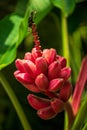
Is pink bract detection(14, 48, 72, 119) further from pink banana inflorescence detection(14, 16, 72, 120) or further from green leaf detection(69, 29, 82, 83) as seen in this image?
green leaf detection(69, 29, 82, 83)

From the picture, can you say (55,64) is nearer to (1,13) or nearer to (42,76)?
(42,76)

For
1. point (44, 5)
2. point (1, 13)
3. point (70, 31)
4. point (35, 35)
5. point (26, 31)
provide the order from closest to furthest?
1. point (35, 35)
2. point (26, 31)
3. point (44, 5)
4. point (70, 31)
5. point (1, 13)

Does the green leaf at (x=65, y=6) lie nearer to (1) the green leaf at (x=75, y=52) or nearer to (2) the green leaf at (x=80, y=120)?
(2) the green leaf at (x=80, y=120)

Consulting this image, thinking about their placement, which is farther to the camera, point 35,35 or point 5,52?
point 5,52

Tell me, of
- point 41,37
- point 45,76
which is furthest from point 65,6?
point 41,37

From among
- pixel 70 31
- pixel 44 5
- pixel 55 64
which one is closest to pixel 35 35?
pixel 55 64

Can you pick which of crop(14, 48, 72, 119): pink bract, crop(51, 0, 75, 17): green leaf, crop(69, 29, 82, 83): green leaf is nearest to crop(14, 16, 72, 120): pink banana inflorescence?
crop(14, 48, 72, 119): pink bract

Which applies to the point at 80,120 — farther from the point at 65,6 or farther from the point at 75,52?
the point at 75,52
